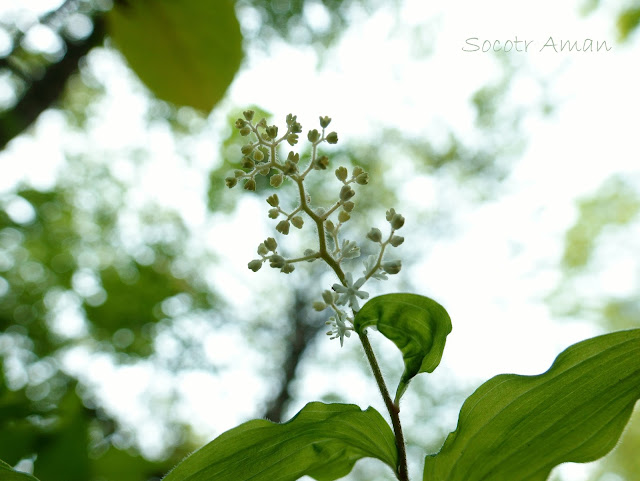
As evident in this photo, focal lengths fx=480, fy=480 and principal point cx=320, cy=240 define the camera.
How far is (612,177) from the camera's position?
9.20 m

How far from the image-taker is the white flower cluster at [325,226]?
2.31ft

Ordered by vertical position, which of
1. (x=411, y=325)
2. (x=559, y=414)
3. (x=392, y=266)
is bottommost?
(x=559, y=414)

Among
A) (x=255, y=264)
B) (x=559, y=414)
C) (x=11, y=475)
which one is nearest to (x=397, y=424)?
(x=559, y=414)

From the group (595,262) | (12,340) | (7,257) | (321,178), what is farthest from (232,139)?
(595,262)

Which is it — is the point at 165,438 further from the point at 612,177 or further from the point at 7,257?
the point at 612,177

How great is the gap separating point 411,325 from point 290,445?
0.23 meters

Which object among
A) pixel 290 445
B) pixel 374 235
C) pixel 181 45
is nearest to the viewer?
pixel 290 445

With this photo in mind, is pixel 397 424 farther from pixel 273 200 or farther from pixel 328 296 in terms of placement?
pixel 273 200

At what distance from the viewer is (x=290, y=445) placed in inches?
25.5

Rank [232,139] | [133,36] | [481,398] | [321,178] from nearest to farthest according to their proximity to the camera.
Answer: [481,398] → [133,36] → [232,139] → [321,178]

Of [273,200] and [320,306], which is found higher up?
[273,200]

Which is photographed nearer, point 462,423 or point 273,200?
point 462,423

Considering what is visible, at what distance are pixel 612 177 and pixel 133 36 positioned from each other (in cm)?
1018

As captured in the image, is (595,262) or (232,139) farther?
(595,262)
